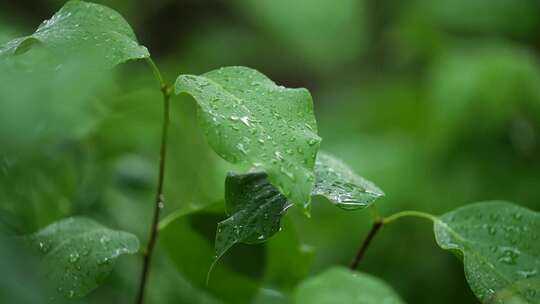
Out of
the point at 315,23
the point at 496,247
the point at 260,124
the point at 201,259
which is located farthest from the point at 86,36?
the point at 315,23

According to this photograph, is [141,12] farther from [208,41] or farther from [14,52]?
[14,52]

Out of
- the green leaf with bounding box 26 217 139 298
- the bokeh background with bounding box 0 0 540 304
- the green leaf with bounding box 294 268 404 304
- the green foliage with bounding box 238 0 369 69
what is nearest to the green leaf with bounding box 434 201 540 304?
the green leaf with bounding box 294 268 404 304

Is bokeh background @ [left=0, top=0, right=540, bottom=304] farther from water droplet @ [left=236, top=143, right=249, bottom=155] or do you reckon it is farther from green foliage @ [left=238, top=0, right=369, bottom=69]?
water droplet @ [left=236, top=143, right=249, bottom=155]

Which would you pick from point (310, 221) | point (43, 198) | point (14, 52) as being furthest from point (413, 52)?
point (14, 52)

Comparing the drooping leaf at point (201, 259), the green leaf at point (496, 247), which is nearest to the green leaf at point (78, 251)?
the drooping leaf at point (201, 259)

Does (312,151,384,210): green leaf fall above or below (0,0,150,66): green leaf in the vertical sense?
below
